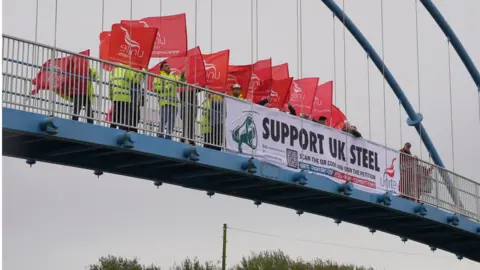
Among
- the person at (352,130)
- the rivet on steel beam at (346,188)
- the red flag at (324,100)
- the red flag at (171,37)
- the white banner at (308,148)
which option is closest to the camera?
the white banner at (308,148)

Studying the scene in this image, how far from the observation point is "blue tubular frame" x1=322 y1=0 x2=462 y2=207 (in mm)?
37484

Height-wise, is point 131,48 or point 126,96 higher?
point 131,48

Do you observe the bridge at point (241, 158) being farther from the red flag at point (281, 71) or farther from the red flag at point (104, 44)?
the red flag at point (281, 71)

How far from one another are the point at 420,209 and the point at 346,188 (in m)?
4.31

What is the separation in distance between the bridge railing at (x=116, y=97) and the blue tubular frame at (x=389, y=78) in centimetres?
1367

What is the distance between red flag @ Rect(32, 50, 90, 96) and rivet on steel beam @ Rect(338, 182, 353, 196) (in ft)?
29.3

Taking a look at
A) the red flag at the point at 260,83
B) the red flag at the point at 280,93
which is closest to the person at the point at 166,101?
the red flag at the point at 260,83

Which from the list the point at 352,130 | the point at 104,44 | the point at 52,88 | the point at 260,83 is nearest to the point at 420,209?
the point at 352,130

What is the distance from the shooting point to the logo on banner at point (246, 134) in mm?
22812

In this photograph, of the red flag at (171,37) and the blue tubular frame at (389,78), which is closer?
the red flag at (171,37)

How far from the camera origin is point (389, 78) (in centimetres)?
4006

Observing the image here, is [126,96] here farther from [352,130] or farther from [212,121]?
[352,130]

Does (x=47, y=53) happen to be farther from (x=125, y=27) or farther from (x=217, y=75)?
(x=217, y=75)

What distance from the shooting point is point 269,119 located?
77.9 ft
